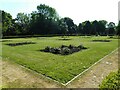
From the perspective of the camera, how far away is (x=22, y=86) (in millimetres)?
6723

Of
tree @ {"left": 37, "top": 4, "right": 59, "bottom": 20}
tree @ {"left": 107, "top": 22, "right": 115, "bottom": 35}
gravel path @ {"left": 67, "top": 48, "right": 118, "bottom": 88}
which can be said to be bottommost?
gravel path @ {"left": 67, "top": 48, "right": 118, "bottom": 88}

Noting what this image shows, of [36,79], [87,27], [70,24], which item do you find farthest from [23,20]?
[36,79]

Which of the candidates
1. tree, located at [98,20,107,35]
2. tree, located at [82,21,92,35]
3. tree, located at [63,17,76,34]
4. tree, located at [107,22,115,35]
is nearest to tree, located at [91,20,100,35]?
tree, located at [98,20,107,35]

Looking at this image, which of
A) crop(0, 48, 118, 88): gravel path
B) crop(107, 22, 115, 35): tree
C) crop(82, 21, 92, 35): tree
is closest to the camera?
crop(0, 48, 118, 88): gravel path

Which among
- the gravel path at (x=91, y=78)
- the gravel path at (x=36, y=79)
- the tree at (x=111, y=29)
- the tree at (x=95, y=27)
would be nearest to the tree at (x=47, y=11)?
the tree at (x=95, y=27)

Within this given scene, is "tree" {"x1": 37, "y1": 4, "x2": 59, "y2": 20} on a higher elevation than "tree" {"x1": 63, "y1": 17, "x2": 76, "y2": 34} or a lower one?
higher

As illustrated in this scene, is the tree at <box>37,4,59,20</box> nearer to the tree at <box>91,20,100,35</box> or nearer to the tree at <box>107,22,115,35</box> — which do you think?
the tree at <box>91,20,100,35</box>

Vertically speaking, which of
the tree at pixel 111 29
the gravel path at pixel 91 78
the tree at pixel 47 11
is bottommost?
the gravel path at pixel 91 78

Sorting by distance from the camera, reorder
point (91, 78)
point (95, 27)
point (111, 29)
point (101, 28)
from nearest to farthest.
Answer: point (91, 78)
point (95, 27)
point (101, 28)
point (111, 29)

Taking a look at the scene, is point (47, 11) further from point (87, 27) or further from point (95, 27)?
point (95, 27)

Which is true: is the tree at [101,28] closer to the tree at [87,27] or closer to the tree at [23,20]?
the tree at [87,27]

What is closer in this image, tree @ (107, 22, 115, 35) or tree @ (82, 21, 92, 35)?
tree @ (82, 21, 92, 35)

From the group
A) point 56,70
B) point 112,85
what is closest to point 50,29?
point 56,70

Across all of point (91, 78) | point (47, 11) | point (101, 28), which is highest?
point (47, 11)
